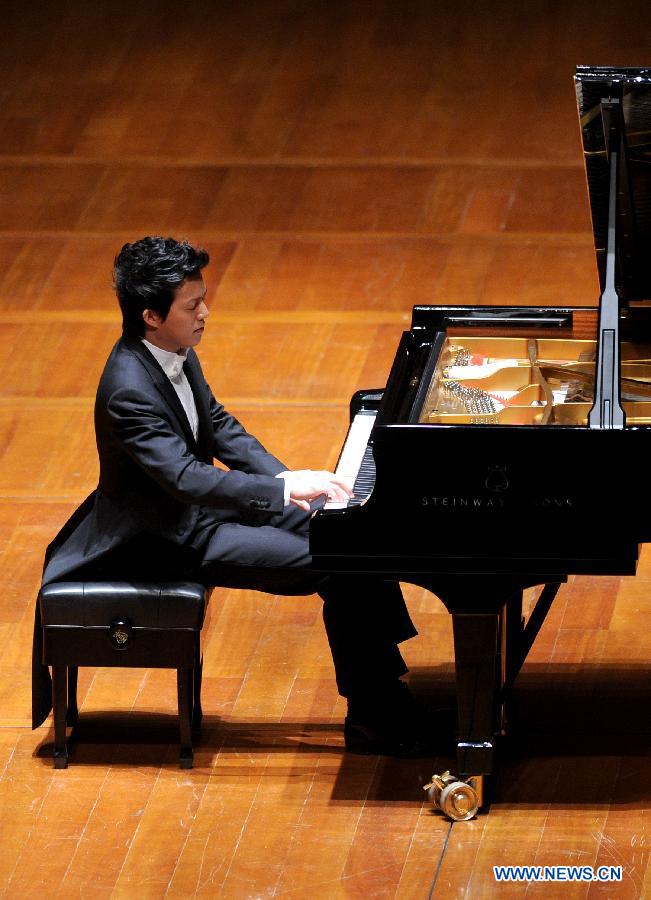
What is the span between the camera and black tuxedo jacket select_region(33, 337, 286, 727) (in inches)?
149

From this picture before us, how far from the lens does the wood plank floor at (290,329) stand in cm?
369

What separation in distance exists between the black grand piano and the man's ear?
1.72 feet

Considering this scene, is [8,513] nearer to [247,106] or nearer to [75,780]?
[75,780]

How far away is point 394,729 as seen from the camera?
4.00m

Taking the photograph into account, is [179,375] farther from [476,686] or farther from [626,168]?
[626,168]

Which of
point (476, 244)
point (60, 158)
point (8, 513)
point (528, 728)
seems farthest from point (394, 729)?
point (60, 158)

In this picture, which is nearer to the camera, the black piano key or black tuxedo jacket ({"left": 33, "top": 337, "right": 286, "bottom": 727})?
the black piano key

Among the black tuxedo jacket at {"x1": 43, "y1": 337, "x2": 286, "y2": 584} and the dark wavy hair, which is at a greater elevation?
the dark wavy hair

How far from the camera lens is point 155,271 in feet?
12.4

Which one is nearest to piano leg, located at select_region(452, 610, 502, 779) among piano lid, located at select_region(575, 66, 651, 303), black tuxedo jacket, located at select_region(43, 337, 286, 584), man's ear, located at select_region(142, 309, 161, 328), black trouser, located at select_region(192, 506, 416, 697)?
black trouser, located at select_region(192, 506, 416, 697)

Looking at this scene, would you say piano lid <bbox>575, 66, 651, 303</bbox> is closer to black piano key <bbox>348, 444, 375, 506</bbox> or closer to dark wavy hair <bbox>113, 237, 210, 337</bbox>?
black piano key <bbox>348, 444, 375, 506</bbox>

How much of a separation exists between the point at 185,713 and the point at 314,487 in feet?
2.00

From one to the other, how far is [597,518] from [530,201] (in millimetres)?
3947

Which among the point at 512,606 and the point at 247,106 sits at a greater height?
the point at 512,606
